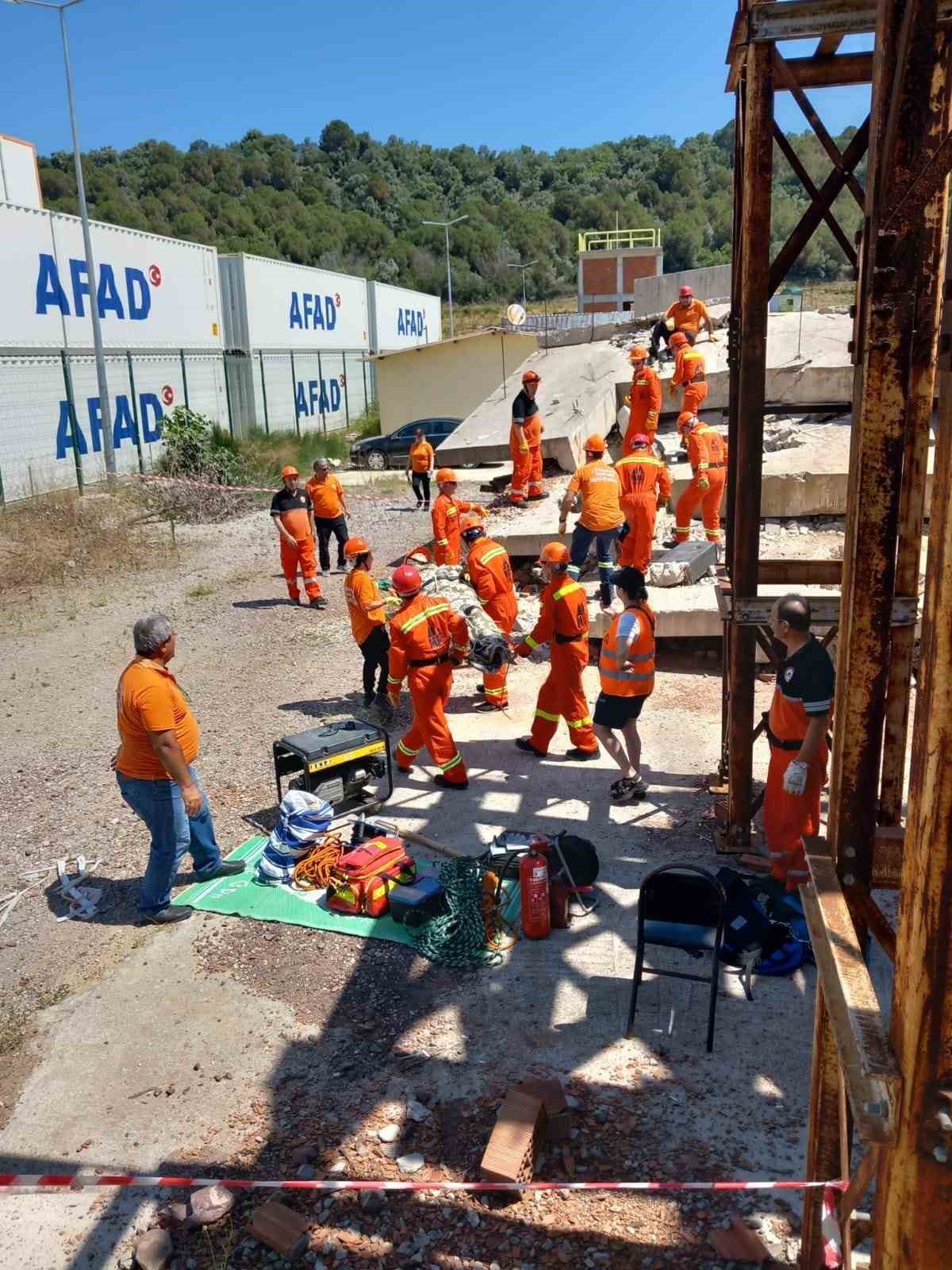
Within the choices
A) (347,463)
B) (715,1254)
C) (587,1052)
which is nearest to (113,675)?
(587,1052)

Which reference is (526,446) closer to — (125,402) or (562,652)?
(562,652)

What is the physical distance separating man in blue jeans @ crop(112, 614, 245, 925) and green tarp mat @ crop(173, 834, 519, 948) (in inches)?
9.1

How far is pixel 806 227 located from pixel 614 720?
3.45 metres

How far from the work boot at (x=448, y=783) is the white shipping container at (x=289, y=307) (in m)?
23.6

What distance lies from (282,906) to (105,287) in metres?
21.0

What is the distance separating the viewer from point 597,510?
34.6 ft

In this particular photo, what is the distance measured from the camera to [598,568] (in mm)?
11086

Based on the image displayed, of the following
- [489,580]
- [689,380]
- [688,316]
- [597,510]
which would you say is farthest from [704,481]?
[688,316]

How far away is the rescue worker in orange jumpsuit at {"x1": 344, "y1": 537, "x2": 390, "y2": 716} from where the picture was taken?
8891mm

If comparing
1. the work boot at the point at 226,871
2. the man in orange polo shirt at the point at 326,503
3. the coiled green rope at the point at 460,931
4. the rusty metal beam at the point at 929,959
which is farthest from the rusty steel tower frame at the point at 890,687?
the man in orange polo shirt at the point at 326,503

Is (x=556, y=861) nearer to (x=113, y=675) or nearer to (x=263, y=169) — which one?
(x=113, y=675)

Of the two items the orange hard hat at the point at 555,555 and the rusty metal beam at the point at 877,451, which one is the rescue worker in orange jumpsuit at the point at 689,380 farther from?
the rusty metal beam at the point at 877,451

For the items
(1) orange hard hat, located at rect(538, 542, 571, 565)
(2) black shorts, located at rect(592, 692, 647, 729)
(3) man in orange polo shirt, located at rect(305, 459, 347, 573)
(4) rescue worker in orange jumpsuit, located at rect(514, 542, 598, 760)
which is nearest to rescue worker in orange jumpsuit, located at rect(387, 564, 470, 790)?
(4) rescue worker in orange jumpsuit, located at rect(514, 542, 598, 760)

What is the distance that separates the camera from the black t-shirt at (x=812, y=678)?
5562 mm
